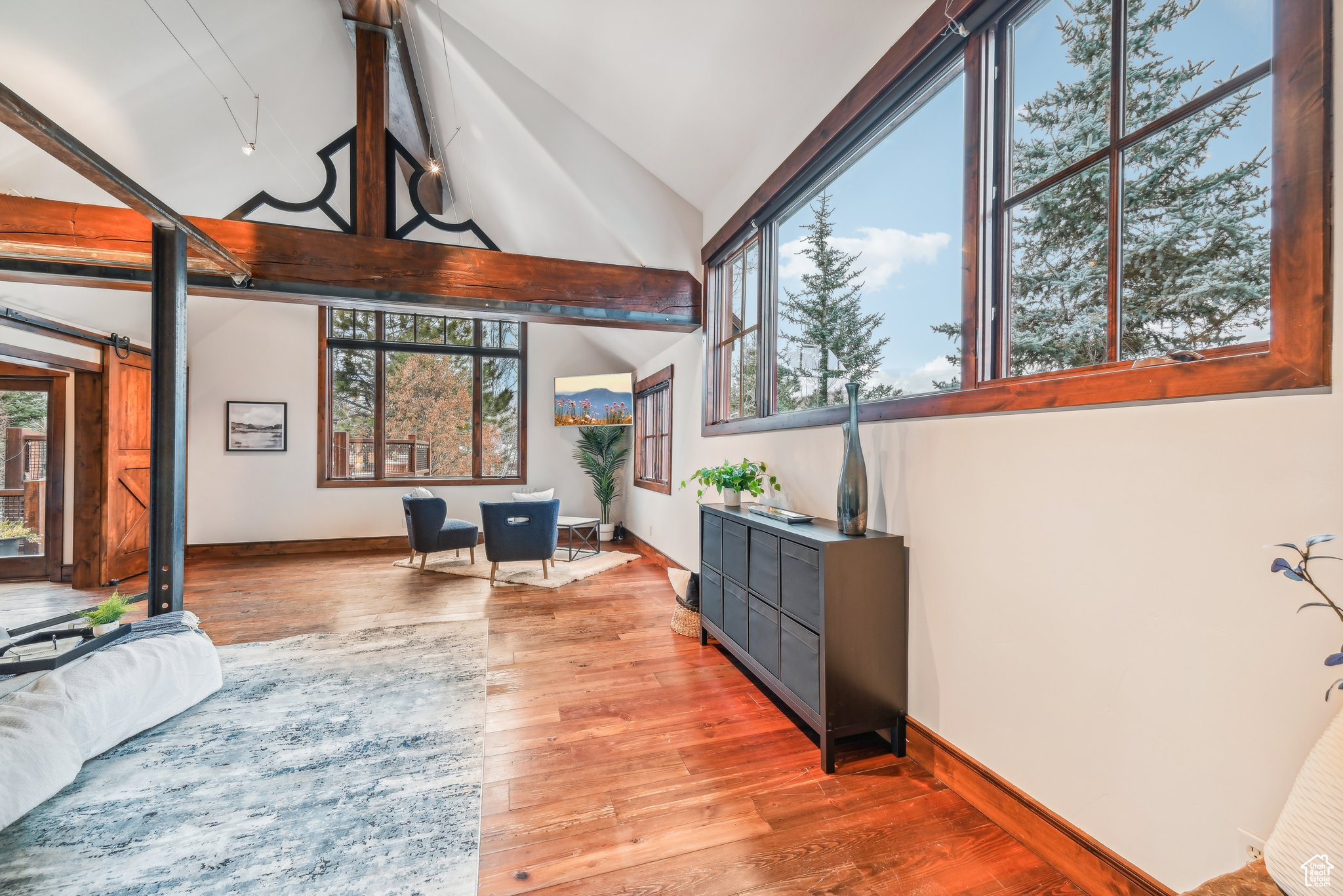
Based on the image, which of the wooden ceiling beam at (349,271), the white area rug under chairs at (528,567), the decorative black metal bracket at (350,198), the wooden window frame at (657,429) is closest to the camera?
the wooden ceiling beam at (349,271)

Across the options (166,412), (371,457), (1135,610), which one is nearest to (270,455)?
(371,457)

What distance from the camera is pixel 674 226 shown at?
4.12 meters

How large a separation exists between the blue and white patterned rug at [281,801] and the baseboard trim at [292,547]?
148 inches

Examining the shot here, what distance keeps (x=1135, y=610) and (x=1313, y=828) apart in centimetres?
56

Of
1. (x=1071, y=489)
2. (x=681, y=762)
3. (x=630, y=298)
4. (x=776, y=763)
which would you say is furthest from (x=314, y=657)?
(x=1071, y=489)

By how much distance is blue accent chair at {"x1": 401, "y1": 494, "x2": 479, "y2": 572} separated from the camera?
517 centimetres

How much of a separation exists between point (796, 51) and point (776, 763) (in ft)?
10.2

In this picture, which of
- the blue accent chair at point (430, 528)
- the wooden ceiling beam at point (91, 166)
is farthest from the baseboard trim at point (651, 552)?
the wooden ceiling beam at point (91, 166)

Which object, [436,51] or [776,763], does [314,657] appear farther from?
[436,51]

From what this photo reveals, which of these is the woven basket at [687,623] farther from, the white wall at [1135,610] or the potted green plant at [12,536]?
the potted green plant at [12,536]

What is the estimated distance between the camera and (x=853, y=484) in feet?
7.04

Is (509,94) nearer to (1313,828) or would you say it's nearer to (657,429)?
(657,429)

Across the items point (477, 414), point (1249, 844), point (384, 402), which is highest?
point (384, 402)

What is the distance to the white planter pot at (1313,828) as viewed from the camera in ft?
2.60
